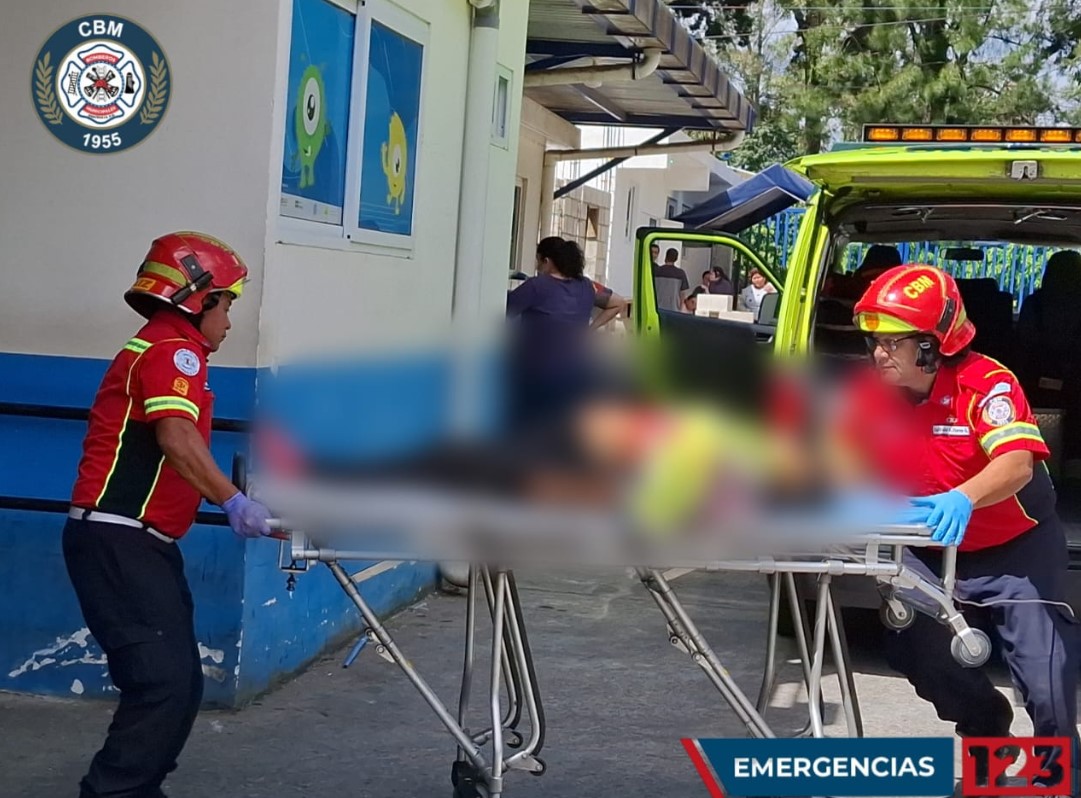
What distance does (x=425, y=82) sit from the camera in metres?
6.45

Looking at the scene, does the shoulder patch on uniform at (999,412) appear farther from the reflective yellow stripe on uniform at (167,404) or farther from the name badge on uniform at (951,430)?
the reflective yellow stripe on uniform at (167,404)

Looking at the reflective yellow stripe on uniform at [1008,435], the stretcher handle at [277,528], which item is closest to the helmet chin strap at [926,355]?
the reflective yellow stripe on uniform at [1008,435]

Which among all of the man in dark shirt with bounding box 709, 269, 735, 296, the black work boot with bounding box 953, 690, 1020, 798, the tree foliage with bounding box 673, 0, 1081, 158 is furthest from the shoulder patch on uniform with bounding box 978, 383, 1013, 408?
the tree foliage with bounding box 673, 0, 1081, 158

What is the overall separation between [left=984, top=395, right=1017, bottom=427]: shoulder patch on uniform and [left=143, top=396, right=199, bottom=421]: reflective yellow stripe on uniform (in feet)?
6.71

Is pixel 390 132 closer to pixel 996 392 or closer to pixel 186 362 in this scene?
pixel 186 362

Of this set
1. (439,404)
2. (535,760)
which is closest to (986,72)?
(439,404)

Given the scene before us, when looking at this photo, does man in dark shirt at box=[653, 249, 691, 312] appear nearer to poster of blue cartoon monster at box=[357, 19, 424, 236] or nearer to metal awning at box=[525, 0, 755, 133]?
metal awning at box=[525, 0, 755, 133]

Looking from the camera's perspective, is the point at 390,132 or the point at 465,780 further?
the point at 390,132

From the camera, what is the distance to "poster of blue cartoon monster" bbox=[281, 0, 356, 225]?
5.32m

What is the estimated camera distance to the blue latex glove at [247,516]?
11.8ft

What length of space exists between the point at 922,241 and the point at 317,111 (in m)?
3.17

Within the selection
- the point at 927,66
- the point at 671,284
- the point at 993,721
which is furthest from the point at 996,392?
the point at 927,66

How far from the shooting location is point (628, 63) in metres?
9.38

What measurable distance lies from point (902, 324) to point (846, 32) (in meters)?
25.7
